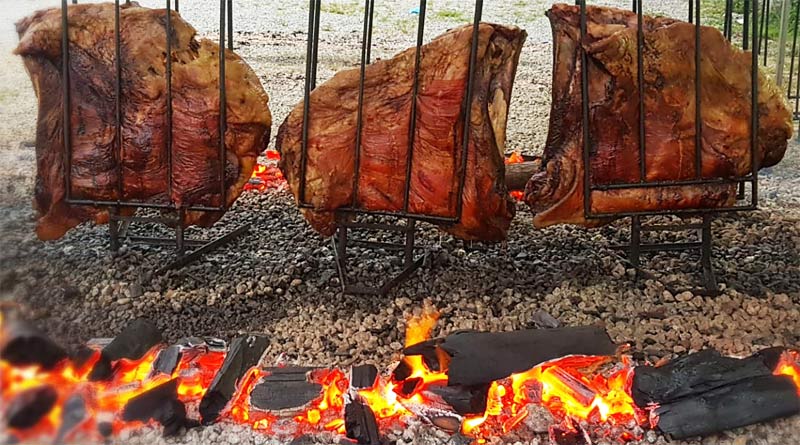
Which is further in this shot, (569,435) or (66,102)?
(66,102)

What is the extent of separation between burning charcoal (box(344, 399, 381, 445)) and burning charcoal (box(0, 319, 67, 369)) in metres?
1.12

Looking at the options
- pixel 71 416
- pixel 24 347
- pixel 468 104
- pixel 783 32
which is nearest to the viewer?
pixel 24 347

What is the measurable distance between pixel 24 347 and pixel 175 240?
1911 millimetres


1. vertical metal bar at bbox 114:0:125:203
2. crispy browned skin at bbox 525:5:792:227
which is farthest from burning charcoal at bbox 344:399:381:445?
vertical metal bar at bbox 114:0:125:203

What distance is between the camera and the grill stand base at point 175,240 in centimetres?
387

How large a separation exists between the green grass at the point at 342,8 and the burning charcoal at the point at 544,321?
914cm

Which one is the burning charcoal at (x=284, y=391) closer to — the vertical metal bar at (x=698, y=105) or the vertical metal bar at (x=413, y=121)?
the vertical metal bar at (x=413, y=121)

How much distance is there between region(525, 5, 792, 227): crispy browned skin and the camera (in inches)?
135

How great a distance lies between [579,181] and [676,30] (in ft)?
2.82

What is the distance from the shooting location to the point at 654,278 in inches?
156

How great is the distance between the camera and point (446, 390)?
291 centimetres

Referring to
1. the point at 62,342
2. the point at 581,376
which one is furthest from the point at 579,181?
the point at 62,342

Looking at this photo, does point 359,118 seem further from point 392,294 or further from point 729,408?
point 729,408

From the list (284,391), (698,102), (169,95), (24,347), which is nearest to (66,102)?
(169,95)
